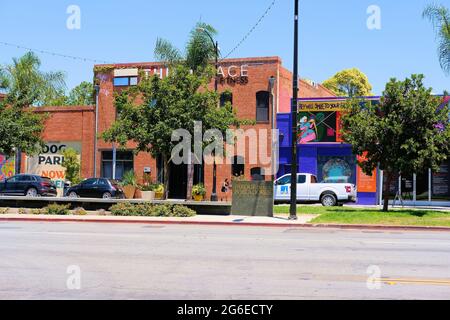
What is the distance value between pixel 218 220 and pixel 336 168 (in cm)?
1379

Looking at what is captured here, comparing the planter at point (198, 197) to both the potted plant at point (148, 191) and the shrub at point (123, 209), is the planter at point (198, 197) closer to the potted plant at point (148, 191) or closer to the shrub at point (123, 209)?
the potted plant at point (148, 191)

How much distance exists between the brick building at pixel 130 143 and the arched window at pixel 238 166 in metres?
0.05

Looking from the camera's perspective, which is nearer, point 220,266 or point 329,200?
point 220,266

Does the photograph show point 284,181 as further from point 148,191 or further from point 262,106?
point 148,191

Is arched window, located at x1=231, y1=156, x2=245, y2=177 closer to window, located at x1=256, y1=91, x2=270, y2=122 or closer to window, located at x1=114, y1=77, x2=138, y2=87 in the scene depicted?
window, located at x1=256, y1=91, x2=270, y2=122

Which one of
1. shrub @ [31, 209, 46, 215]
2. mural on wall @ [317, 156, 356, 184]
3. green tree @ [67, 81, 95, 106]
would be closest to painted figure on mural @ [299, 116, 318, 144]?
mural on wall @ [317, 156, 356, 184]

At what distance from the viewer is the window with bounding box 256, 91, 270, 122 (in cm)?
3491

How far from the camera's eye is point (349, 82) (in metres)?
68.5

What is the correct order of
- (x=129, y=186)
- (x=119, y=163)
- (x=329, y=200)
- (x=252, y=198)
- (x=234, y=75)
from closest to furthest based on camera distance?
(x=252, y=198), (x=329, y=200), (x=129, y=186), (x=234, y=75), (x=119, y=163)

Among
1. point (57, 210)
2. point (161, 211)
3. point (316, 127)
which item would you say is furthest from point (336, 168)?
point (57, 210)

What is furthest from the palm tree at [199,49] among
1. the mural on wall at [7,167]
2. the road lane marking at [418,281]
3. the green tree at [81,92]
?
the green tree at [81,92]

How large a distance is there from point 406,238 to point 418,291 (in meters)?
8.30

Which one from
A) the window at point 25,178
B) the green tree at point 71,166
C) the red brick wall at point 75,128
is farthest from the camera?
the red brick wall at point 75,128

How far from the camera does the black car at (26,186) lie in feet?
108
